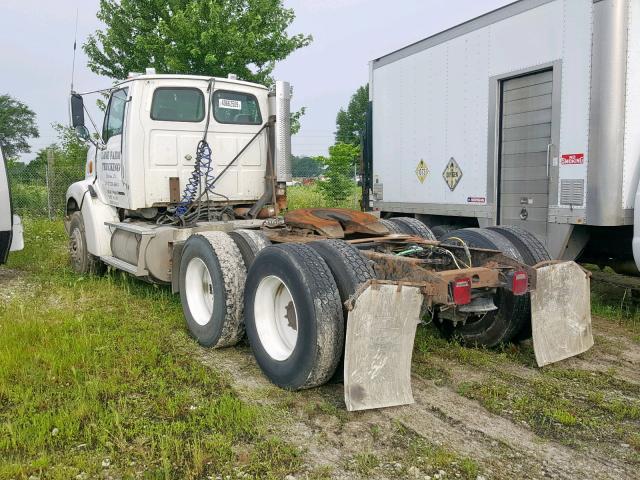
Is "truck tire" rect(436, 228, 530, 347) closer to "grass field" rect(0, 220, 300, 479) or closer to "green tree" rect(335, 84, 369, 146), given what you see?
"grass field" rect(0, 220, 300, 479)

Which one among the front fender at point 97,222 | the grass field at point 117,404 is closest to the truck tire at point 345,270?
the grass field at point 117,404

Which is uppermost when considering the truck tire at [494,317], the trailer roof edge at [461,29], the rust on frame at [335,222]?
the trailer roof edge at [461,29]

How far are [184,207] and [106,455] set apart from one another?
13.3 ft

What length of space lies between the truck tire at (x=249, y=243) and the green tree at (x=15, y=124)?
64.8m

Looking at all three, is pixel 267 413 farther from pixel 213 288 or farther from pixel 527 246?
pixel 527 246

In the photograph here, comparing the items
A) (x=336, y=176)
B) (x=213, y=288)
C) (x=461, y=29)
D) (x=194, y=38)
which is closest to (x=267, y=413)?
(x=213, y=288)

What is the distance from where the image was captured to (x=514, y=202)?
7.08 meters

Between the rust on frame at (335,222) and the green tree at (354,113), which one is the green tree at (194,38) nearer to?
the rust on frame at (335,222)

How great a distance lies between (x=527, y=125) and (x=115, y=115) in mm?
4953

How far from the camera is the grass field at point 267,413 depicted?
3066mm

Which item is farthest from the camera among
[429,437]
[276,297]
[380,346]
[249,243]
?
[249,243]

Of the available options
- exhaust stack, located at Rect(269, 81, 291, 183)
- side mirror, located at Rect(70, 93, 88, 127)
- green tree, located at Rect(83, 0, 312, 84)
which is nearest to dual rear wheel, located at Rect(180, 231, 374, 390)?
exhaust stack, located at Rect(269, 81, 291, 183)

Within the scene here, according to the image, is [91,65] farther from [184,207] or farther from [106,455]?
[106,455]

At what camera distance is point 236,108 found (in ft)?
24.0
